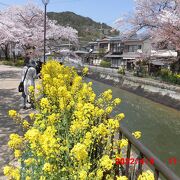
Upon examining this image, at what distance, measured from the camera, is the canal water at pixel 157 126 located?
11.0 metres

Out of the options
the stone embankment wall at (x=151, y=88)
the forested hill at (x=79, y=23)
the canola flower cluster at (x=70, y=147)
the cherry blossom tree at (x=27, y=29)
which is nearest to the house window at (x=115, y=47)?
the stone embankment wall at (x=151, y=88)

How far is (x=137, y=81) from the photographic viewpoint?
96.3 ft

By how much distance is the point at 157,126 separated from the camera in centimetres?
1535

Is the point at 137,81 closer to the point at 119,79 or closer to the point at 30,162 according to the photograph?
the point at 119,79

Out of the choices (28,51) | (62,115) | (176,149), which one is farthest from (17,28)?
(62,115)

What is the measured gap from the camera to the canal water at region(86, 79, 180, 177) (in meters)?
11.0

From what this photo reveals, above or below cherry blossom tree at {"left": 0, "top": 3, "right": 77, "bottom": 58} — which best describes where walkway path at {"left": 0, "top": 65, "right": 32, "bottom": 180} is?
below
